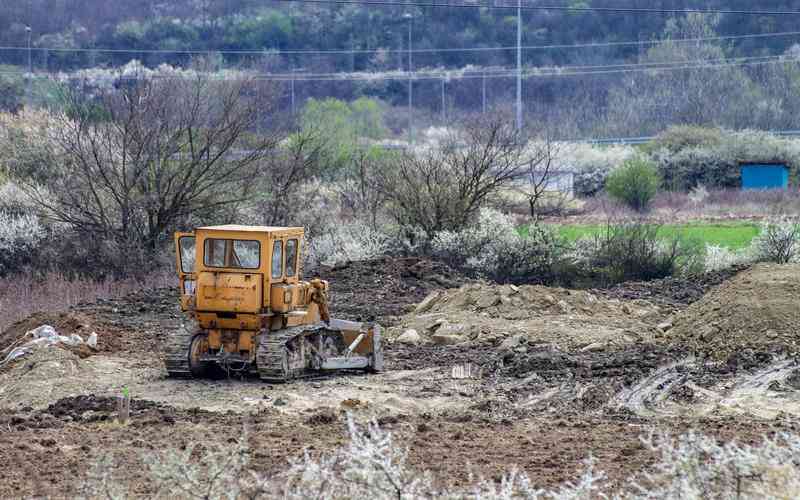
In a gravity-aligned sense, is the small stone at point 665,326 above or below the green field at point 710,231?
above

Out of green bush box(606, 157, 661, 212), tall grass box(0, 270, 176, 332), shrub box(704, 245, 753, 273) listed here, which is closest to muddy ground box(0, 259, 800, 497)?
tall grass box(0, 270, 176, 332)

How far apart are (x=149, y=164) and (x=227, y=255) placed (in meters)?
14.6

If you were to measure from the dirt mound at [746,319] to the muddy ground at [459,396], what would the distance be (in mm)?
80

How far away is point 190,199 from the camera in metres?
29.3

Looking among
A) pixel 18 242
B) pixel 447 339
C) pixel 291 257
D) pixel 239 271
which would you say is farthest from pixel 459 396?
pixel 18 242

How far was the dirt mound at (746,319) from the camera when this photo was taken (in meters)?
17.8

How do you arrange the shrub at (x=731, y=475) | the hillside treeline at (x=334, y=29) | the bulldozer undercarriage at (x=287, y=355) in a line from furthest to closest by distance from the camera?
1. the hillside treeline at (x=334, y=29)
2. the bulldozer undercarriage at (x=287, y=355)
3. the shrub at (x=731, y=475)

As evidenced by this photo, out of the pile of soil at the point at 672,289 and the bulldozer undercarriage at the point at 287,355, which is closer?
the bulldozer undercarriage at the point at 287,355

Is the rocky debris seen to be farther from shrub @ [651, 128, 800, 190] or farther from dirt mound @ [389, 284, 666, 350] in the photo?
shrub @ [651, 128, 800, 190]

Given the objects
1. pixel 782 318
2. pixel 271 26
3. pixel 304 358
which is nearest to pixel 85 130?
pixel 304 358

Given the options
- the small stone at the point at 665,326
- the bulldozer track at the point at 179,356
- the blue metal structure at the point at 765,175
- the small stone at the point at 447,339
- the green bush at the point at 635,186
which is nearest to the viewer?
the bulldozer track at the point at 179,356

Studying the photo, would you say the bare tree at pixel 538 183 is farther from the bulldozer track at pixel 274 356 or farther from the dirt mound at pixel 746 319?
the bulldozer track at pixel 274 356

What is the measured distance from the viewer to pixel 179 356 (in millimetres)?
15320

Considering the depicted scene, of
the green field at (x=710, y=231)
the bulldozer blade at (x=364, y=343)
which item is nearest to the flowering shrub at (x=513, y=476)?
the bulldozer blade at (x=364, y=343)
